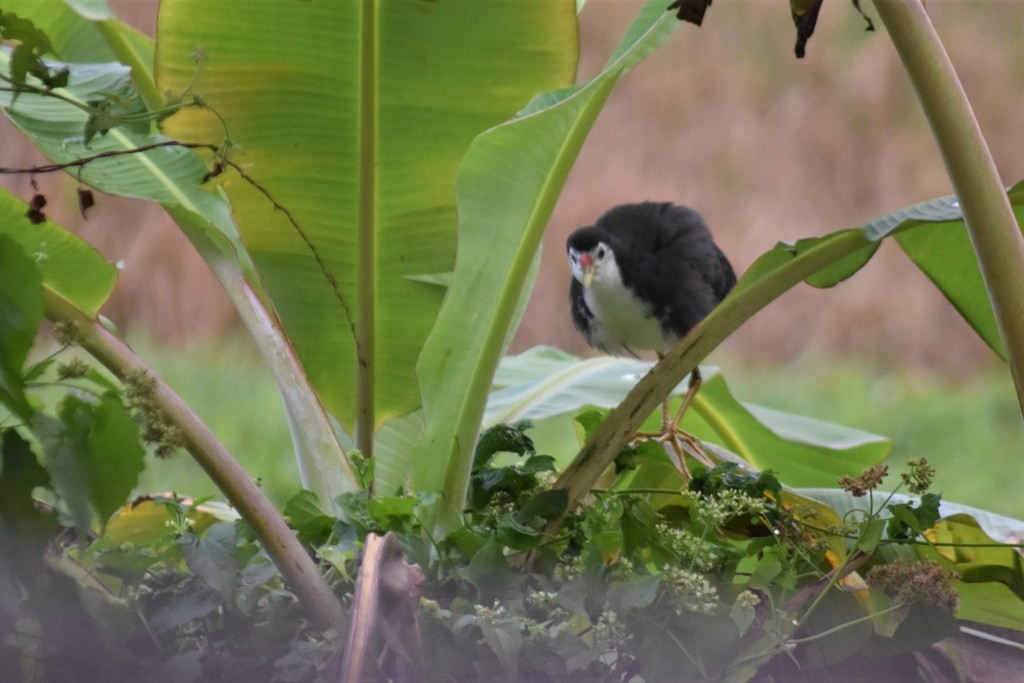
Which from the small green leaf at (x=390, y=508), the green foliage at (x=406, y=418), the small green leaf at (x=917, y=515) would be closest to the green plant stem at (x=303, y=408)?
the green foliage at (x=406, y=418)

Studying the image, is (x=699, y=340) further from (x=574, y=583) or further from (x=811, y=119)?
(x=811, y=119)

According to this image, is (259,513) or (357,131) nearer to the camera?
(259,513)

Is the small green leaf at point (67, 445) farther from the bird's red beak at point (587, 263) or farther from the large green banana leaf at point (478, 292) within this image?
the bird's red beak at point (587, 263)

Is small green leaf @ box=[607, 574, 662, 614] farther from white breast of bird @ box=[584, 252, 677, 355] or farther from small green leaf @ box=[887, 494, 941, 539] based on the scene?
white breast of bird @ box=[584, 252, 677, 355]

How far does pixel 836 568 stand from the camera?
58 centimetres

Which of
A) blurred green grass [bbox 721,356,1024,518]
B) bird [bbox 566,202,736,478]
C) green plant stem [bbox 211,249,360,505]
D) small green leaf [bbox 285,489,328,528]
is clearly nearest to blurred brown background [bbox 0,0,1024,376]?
blurred green grass [bbox 721,356,1024,518]

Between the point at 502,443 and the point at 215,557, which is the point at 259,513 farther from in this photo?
the point at 502,443

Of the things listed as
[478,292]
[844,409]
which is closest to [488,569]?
[478,292]

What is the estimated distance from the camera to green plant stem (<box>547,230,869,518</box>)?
585 mm

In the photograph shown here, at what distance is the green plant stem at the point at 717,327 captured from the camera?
59 cm

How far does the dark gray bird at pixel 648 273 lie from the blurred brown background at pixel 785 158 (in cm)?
62

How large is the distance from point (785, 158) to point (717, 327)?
1565mm

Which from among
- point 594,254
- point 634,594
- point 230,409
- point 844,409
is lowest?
point 230,409

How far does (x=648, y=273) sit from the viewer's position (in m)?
1.35
